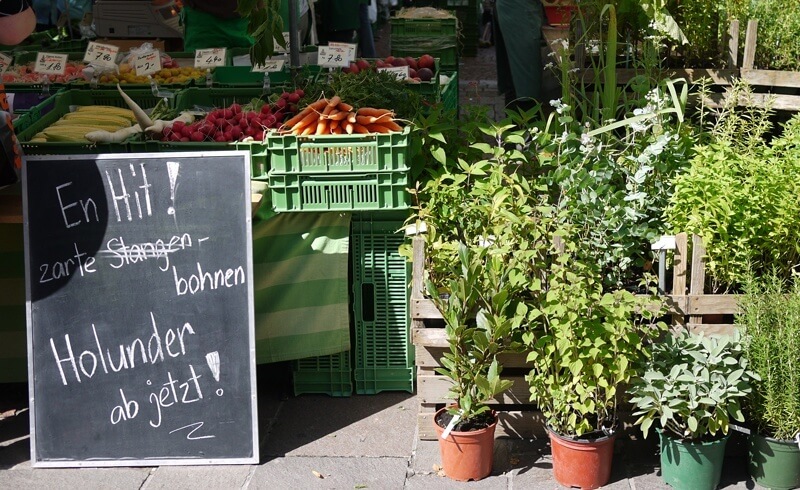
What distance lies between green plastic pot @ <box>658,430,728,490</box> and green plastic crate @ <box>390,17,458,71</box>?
4415 millimetres

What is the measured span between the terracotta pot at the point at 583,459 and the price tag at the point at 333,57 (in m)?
3.05

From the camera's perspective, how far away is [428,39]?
8172 mm

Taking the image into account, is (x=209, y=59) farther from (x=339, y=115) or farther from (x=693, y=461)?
(x=693, y=461)

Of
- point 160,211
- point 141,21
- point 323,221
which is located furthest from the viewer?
point 141,21

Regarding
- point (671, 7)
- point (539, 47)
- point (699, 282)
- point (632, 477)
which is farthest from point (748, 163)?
point (539, 47)

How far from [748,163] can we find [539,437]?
56.6 inches

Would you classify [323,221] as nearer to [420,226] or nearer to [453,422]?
[420,226]

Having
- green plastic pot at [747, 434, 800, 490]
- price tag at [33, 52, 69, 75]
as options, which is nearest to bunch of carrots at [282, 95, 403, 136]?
green plastic pot at [747, 434, 800, 490]

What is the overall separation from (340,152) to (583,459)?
1617 millimetres

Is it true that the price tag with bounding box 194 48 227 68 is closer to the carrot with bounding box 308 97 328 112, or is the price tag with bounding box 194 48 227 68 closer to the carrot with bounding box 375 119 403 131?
the carrot with bounding box 308 97 328 112

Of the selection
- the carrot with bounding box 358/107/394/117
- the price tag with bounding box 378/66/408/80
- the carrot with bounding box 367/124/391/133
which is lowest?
the carrot with bounding box 367/124/391/133

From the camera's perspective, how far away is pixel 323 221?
4.62m

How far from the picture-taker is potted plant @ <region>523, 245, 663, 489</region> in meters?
3.83

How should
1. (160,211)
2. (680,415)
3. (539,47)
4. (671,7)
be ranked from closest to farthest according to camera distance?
(680,415) < (160,211) < (671,7) < (539,47)
